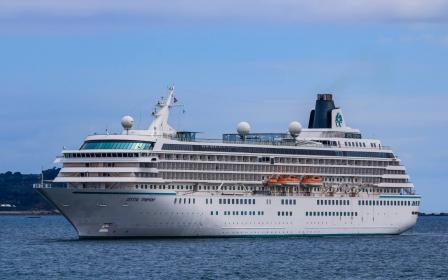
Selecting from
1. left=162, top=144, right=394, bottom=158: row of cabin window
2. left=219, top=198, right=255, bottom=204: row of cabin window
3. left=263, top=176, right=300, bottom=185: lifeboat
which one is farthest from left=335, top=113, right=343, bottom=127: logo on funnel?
left=219, top=198, right=255, bottom=204: row of cabin window

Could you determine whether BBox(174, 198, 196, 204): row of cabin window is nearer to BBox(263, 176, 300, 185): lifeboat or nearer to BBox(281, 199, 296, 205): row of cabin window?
BBox(263, 176, 300, 185): lifeboat

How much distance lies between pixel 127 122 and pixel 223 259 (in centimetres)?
2259

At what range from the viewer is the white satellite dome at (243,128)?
118 meters

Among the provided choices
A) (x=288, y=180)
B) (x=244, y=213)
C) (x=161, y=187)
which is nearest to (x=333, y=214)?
(x=288, y=180)

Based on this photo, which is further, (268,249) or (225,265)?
(268,249)

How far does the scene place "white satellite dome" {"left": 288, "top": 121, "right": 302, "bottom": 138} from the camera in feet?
398

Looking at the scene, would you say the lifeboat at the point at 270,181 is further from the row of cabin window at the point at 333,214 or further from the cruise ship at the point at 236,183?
the row of cabin window at the point at 333,214

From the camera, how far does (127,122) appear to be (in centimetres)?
10925

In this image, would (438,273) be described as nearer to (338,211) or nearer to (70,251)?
(70,251)

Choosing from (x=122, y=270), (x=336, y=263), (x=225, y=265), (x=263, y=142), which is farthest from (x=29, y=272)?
(x=263, y=142)

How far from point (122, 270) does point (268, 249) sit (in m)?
20.8

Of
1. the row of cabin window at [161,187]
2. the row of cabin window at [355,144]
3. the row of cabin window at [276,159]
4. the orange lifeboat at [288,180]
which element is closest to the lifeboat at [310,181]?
the orange lifeboat at [288,180]

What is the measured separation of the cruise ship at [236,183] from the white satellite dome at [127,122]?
103mm

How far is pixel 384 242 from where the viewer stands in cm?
11462
